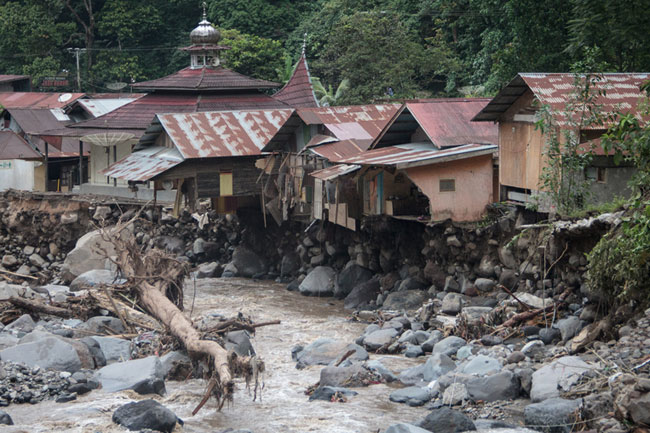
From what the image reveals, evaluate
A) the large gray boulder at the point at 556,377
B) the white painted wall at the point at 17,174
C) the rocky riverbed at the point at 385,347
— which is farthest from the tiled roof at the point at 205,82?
the large gray boulder at the point at 556,377

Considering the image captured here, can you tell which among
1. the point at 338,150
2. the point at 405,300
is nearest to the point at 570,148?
the point at 405,300

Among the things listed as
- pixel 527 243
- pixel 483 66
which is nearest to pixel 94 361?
pixel 527 243

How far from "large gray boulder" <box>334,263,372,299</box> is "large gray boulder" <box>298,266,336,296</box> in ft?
1.04

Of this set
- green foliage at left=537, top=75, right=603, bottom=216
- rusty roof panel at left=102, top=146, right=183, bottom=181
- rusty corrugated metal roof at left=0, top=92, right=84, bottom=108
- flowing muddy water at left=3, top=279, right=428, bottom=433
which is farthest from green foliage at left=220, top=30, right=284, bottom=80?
flowing muddy water at left=3, top=279, right=428, bottom=433

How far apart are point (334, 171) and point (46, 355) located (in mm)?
10694

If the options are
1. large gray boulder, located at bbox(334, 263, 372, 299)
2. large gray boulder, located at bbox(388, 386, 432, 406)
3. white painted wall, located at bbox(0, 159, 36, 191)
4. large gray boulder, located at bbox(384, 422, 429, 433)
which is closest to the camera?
large gray boulder, located at bbox(384, 422, 429, 433)

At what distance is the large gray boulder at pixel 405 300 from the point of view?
74.1ft

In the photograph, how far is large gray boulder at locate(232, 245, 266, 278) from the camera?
1195 inches

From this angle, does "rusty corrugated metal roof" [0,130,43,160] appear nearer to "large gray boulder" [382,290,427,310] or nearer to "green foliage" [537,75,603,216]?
"large gray boulder" [382,290,427,310]

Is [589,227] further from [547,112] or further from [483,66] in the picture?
[483,66]

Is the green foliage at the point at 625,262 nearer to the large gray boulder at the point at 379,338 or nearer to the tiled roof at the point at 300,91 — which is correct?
the large gray boulder at the point at 379,338

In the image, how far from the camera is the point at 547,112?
1991 cm

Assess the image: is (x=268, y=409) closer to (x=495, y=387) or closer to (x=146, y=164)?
(x=495, y=387)

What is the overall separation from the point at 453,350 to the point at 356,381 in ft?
7.01
